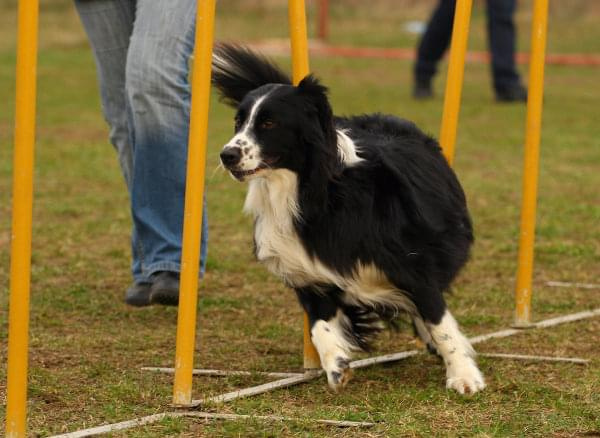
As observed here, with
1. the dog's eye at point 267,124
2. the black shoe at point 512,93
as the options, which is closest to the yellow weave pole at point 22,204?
the dog's eye at point 267,124

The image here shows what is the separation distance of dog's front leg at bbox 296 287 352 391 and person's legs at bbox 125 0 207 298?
3.55 feet

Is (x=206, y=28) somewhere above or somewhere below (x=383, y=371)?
above

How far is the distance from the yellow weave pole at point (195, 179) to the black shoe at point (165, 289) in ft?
4.47

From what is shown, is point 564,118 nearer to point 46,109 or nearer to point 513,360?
point 46,109

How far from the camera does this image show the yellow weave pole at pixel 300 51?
3.91 m

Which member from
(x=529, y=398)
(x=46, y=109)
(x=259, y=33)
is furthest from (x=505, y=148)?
(x=259, y=33)

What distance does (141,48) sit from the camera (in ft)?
15.0

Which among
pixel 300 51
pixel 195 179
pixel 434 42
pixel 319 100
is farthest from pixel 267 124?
pixel 434 42

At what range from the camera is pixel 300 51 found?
3.98m

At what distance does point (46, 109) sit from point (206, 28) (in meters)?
8.97

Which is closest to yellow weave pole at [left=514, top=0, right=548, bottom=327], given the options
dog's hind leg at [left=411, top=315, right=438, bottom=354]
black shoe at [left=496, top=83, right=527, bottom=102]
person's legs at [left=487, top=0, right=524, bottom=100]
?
dog's hind leg at [left=411, top=315, right=438, bottom=354]

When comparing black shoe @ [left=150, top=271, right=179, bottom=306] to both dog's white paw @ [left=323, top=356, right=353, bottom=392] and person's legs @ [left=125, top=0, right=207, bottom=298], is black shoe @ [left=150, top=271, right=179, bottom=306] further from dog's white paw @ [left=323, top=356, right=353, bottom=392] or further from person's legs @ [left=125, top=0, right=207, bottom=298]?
dog's white paw @ [left=323, top=356, right=353, bottom=392]

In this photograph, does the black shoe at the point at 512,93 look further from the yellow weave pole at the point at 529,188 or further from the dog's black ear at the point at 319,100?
the dog's black ear at the point at 319,100

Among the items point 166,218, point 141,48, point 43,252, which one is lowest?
point 43,252
